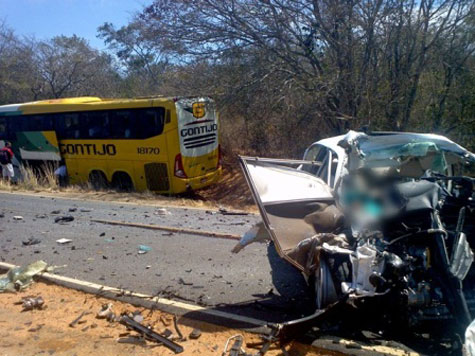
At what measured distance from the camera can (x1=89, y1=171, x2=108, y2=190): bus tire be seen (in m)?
16.0

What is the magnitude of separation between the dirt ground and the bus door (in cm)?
956

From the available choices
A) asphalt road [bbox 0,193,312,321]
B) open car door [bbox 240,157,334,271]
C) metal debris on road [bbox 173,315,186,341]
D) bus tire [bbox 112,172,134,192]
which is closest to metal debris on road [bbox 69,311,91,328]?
asphalt road [bbox 0,193,312,321]

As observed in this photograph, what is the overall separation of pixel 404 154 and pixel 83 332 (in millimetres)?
3615

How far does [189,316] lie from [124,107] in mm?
11302

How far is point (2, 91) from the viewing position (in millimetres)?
31734

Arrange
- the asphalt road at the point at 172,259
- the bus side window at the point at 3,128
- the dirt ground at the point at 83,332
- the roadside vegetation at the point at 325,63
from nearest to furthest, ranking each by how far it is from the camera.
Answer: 1. the dirt ground at the point at 83,332
2. the asphalt road at the point at 172,259
3. the roadside vegetation at the point at 325,63
4. the bus side window at the point at 3,128

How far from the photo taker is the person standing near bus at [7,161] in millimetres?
17156

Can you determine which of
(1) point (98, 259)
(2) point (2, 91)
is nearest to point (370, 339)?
(1) point (98, 259)

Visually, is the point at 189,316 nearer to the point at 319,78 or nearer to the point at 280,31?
the point at 319,78

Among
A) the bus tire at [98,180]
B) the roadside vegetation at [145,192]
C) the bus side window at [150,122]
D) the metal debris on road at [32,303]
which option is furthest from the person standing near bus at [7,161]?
the metal debris on road at [32,303]

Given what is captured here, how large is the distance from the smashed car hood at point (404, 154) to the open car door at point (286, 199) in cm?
47

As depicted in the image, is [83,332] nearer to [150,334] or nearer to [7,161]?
[150,334]

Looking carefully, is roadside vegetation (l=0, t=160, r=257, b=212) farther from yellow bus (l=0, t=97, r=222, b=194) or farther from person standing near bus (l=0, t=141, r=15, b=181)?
yellow bus (l=0, t=97, r=222, b=194)

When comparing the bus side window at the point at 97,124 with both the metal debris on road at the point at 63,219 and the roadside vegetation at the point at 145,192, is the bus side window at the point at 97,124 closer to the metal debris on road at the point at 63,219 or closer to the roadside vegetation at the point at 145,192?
the roadside vegetation at the point at 145,192
